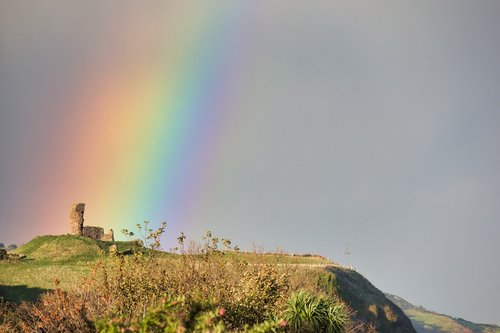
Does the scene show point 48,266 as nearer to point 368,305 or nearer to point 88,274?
point 88,274

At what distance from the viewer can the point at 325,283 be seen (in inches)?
1795

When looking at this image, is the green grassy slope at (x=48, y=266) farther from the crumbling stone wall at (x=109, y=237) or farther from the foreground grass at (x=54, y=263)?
the crumbling stone wall at (x=109, y=237)

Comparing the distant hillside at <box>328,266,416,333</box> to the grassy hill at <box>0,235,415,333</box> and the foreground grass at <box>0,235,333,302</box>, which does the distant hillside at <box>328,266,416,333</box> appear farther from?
the foreground grass at <box>0,235,333,302</box>

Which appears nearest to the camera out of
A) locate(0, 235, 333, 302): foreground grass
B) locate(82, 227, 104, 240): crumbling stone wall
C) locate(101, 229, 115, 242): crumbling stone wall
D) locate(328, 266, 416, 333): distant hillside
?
locate(0, 235, 333, 302): foreground grass

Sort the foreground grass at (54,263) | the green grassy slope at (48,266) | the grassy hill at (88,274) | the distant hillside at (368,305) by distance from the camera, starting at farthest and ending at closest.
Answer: the distant hillside at (368,305) → the grassy hill at (88,274) → the green grassy slope at (48,266) → the foreground grass at (54,263)

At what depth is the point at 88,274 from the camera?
1586 inches

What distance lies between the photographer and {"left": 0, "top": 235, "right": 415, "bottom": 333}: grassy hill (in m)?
38.6

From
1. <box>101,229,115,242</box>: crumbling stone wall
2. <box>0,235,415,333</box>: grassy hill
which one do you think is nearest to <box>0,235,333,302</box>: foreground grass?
<box>0,235,415,333</box>: grassy hill

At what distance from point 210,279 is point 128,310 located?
410 cm

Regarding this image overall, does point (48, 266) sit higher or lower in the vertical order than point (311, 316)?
higher

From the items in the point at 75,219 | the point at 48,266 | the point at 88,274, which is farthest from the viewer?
the point at 75,219

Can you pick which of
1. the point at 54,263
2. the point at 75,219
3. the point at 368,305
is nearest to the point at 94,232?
the point at 75,219

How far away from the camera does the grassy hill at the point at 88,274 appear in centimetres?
3862

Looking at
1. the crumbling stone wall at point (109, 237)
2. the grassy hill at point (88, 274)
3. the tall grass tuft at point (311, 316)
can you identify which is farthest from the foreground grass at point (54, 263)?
the tall grass tuft at point (311, 316)
